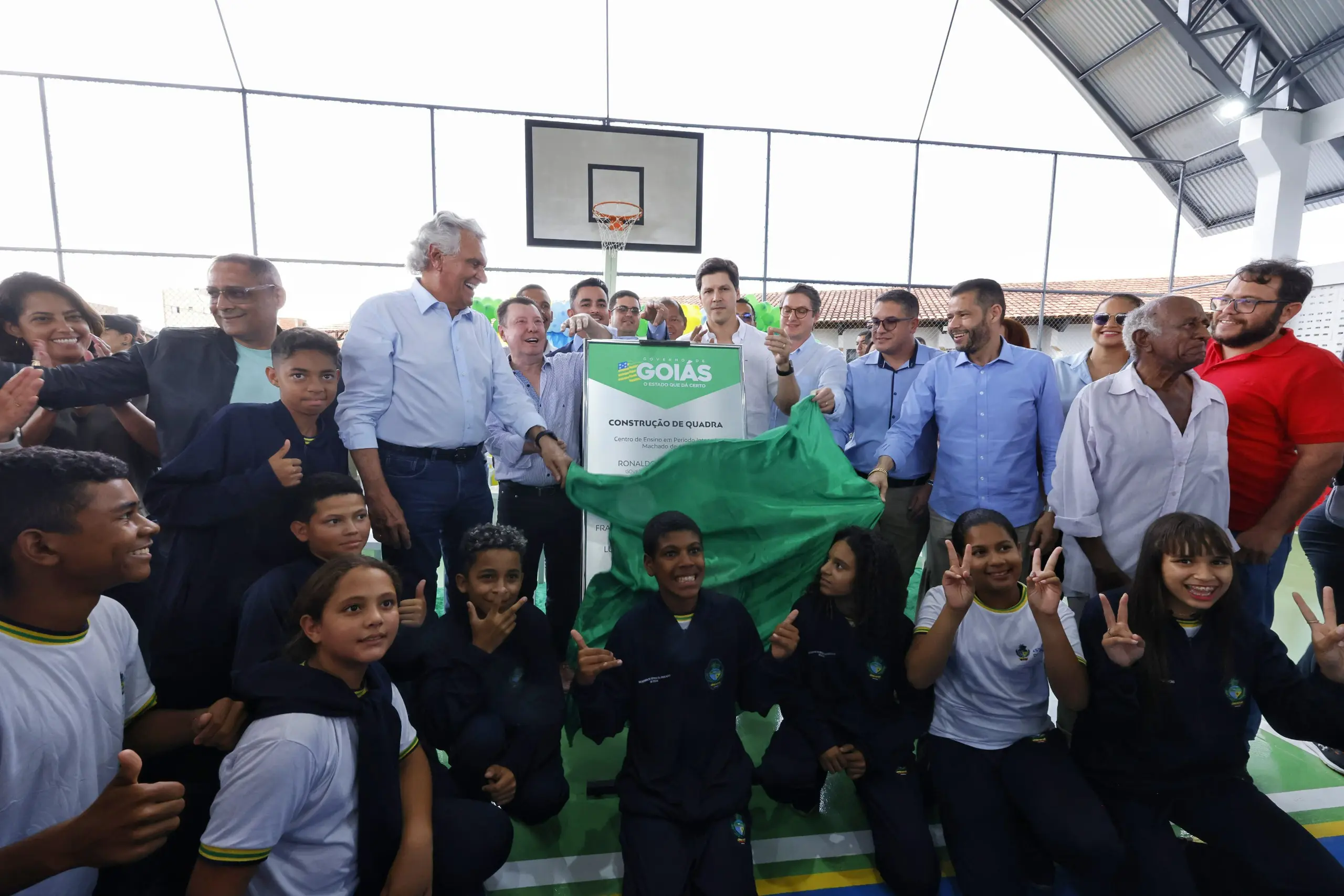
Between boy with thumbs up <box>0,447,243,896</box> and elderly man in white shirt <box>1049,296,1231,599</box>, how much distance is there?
2.72 meters

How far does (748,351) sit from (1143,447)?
1809 mm

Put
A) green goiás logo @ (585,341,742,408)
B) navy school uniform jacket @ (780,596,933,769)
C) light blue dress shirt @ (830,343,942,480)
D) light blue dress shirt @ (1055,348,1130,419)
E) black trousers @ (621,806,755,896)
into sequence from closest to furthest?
1. black trousers @ (621,806,755,896)
2. navy school uniform jacket @ (780,596,933,769)
3. green goiás logo @ (585,341,742,408)
4. light blue dress shirt @ (830,343,942,480)
5. light blue dress shirt @ (1055,348,1130,419)

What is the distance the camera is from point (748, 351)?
365 centimetres

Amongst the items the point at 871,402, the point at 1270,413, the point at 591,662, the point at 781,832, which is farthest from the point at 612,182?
the point at 781,832

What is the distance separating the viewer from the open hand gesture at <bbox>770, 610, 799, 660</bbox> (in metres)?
2.33

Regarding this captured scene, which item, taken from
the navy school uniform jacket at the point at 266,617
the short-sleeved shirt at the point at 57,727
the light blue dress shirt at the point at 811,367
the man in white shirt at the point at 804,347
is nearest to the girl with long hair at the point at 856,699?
the light blue dress shirt at the point at 811,367

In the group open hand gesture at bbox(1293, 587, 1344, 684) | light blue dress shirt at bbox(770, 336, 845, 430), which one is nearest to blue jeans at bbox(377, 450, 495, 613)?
light blue dress shirt at bbox(770, 336, 845, 430)

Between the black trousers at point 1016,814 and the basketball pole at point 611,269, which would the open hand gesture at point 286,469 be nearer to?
the black trousers at point 1016,814

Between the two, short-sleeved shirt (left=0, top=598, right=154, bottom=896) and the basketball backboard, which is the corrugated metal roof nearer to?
the basketball backboard

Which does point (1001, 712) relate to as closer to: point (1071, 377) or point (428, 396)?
point (1071, 377)

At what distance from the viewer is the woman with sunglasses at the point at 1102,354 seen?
3734 millimetres

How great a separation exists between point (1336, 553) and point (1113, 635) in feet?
5.32

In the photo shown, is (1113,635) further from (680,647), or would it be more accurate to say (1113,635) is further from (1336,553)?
(1336,553)

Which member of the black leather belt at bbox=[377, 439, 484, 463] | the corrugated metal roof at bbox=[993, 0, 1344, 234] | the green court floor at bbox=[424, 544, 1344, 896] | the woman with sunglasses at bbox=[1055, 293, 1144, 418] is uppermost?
the corrugated metal roof at bbox=[993, 0, 1344, 234]
